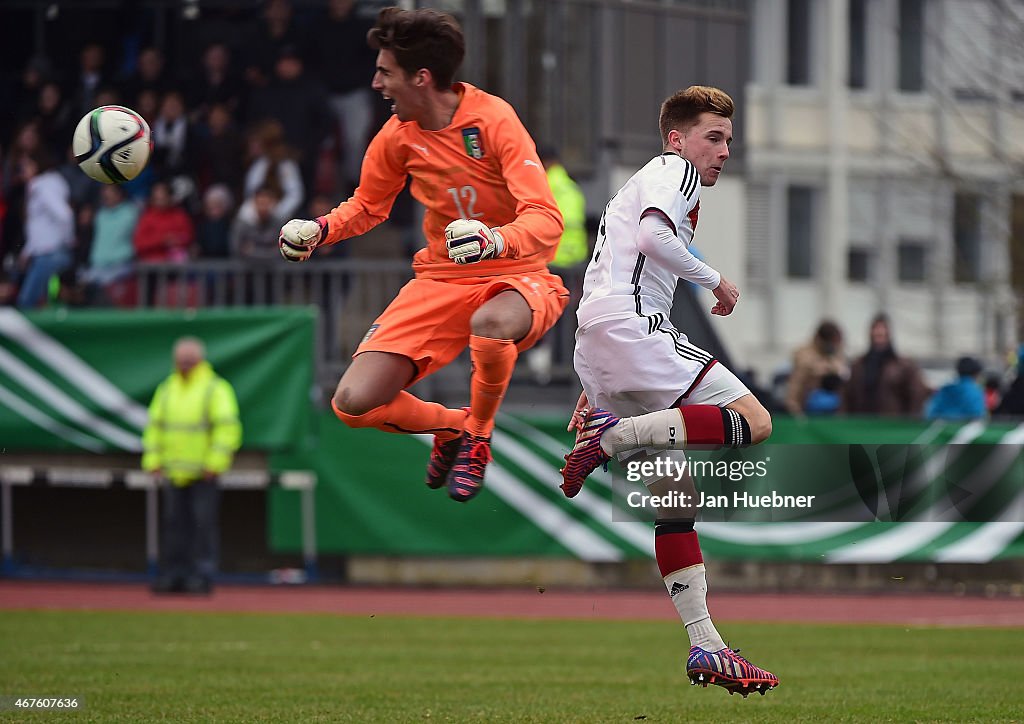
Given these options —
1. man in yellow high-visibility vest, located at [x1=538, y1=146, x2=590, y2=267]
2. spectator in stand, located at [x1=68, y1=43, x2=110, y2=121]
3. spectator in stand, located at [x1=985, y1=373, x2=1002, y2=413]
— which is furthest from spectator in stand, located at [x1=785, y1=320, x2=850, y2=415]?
spectator in stand, located at [x1=68, y1=43, x2=110, y2=121]

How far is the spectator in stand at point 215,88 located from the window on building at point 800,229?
2071cm

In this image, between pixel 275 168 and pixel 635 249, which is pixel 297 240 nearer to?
pixel 635 249

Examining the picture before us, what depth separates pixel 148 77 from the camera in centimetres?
1920

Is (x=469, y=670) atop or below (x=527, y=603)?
atop

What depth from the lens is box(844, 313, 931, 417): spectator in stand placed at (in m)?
18.2

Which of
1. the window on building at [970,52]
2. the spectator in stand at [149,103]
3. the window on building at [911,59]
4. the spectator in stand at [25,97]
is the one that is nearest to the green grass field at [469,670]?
the spectator in stand at [149,103]

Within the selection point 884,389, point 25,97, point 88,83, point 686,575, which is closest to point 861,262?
point 884,389

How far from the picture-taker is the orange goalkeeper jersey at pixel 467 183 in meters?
8.39

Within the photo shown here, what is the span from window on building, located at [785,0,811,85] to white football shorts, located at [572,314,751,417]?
101ft

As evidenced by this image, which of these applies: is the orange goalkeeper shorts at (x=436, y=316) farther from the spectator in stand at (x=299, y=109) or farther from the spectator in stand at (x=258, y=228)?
the spectator in stand at (x=299, y=109)

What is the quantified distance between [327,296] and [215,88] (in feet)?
7.93

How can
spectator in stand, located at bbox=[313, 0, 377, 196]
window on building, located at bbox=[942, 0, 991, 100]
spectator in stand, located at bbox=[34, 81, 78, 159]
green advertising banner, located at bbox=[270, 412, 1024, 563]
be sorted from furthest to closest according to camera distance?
window on building, located at bbox=[942, 0, 991, 100] → spectator in stand, located at bbox=[34, 81, 78, 159] → spectator in stand, located at bbox=[313, 0, 377, 196] → green advertising banner, located at bbox=[270, 412, 1024, 563]

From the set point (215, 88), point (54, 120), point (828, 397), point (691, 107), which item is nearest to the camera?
point (691, 107)

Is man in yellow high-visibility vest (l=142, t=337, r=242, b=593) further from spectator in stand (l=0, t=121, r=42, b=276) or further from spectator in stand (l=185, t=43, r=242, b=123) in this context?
spectator in stand (l=185, t=43, r=242, b=123)
